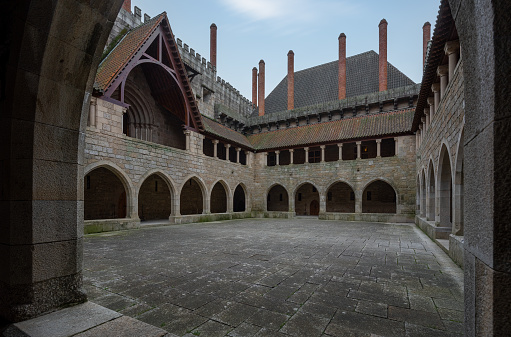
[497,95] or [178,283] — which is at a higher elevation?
[497,95]

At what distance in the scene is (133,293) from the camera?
314 cm

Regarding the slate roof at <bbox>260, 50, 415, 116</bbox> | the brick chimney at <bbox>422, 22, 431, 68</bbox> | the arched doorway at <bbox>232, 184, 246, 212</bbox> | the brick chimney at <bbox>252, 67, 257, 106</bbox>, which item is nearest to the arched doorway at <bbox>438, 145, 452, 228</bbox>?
the slate roof at <bbox>260, 50, 415, 116</bbox>

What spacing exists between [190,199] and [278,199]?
7624mm

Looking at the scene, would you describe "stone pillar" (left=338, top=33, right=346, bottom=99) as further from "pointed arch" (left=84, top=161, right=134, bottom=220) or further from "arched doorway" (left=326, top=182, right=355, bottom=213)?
"pointed arch" (left=84, top=161, right=134, bottom=220)

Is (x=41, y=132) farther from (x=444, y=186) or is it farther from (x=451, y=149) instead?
(x=444, y=186)

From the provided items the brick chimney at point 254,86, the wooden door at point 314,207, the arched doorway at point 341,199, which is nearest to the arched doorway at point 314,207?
the wooden door at point 314,207

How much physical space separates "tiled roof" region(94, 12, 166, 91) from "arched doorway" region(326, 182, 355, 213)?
603 inches

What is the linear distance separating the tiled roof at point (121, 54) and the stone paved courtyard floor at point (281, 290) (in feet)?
23.1

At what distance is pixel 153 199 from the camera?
15.3 meters

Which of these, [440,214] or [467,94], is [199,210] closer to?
[440,214]

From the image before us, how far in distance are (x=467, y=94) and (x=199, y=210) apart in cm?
1820

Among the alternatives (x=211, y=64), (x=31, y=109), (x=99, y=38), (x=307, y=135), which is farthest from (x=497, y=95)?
(x=211, y=64)

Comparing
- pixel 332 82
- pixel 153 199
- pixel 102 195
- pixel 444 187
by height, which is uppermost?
pixel 332 82

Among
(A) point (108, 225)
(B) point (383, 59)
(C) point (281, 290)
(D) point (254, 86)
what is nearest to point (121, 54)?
(A) point (108, 225)
